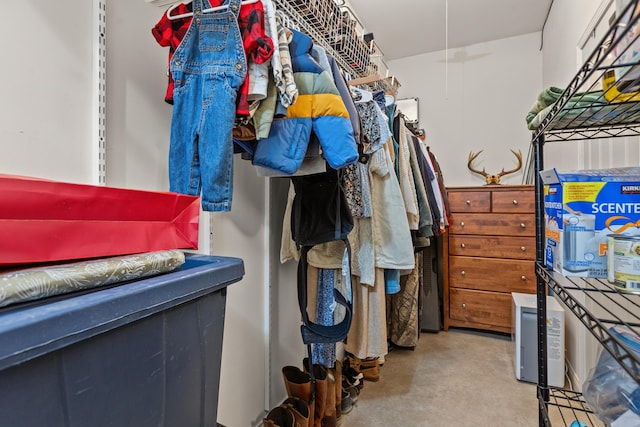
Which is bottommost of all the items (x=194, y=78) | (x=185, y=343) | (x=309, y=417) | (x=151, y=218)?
(x=309, y=417)

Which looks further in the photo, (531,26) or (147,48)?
(531,26)

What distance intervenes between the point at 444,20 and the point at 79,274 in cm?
326

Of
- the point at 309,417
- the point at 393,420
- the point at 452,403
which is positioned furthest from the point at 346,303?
the point at 452,403

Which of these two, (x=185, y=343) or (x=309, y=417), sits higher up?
(x=185, y=343)

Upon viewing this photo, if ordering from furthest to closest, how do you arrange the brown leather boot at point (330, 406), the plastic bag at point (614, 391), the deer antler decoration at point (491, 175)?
1. the deer antler decoration at point (491, 175)
2. the brown leather boot at point (330, 406)
3. the plastic bag at point (614, 391)

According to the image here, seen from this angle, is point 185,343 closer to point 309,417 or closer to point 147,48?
point 147,48

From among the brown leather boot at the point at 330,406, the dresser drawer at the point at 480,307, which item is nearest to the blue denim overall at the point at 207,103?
the brown leather boot at the point at 330,406

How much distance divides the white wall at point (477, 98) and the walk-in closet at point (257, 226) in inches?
28.7

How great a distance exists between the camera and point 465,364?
214cm

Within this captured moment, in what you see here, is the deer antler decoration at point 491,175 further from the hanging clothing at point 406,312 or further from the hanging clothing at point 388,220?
the hanging clothing at point 388,220

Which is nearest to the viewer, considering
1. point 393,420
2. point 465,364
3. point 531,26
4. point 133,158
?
point 133,158

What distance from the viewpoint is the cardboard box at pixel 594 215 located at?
0.72 metres

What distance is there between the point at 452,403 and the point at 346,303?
102 centimetres

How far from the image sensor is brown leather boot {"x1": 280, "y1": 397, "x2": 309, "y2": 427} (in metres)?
1.28
